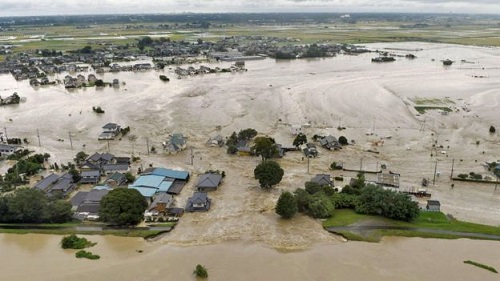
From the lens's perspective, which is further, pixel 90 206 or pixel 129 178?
pixel 129 178

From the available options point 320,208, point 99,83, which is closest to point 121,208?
point 320,208

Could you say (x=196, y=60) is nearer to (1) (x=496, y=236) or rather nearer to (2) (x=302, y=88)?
(2) (x=302, y=88)

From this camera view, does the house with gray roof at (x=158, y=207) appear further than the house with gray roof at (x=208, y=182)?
No

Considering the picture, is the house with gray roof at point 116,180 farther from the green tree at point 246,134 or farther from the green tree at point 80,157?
the green tree at point 246,134

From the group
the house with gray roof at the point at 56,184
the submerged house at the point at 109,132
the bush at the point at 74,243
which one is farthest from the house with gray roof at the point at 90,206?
the submerged house at the point at 109,132

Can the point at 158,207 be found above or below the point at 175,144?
below

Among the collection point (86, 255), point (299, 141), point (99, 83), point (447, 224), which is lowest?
point (86, 255)

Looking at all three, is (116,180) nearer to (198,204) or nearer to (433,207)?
(198,204)

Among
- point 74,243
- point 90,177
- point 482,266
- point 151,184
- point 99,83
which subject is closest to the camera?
point 482,266
